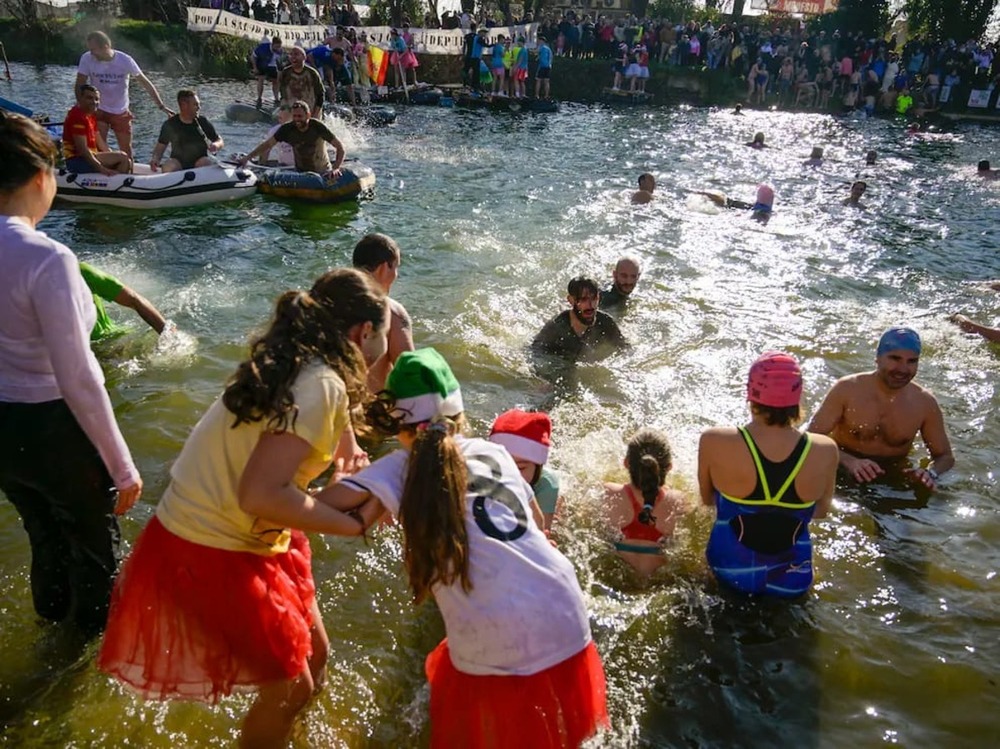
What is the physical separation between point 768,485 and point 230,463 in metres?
2.48

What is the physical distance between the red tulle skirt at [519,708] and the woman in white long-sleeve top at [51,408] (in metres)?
1.35

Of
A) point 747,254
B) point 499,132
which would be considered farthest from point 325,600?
point 499,132

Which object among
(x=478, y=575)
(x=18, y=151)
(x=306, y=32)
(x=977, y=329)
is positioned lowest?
(x=977, y=329)

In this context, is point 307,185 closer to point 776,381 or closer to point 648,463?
point 648,463

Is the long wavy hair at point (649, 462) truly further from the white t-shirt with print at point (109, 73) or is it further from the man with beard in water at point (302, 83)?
the man with beard in water at point (302, 83)

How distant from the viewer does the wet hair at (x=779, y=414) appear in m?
3.50

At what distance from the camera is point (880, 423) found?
512cm

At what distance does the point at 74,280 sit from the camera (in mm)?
2436

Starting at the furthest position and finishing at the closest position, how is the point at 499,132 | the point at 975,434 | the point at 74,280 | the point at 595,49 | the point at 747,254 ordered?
1. the point at 595,49
2. the point at 499,132
3. the point at 747,254
4. the point at 975,434
5. the point at 74,280

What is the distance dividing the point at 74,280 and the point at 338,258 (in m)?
7.26

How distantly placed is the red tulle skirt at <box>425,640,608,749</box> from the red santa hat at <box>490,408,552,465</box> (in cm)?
74

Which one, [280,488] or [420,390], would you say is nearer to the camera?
[280,488]

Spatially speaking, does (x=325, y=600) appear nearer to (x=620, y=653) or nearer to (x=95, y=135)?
(x=620, y=653)

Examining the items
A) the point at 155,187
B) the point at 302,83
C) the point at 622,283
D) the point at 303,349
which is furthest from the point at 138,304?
the point at 302,83
